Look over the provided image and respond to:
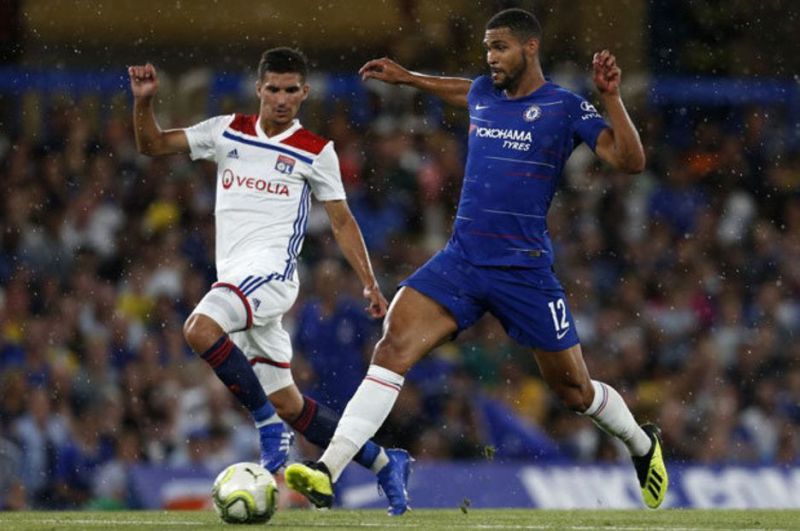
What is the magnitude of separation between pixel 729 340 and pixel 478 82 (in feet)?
25.2

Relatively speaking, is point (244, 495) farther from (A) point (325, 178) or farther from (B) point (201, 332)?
(A) point (325, 178)

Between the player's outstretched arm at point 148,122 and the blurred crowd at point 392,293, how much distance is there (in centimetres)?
351

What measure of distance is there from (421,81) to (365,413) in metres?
1.84

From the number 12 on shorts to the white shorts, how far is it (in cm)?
146

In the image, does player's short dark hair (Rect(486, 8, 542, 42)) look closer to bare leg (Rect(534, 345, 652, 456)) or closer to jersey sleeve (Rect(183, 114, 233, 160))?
bare leg (Rect(534, 345, 652, 456))

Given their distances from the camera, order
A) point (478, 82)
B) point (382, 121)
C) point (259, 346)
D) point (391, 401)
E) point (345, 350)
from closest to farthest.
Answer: point (391, 401) < point (478, 82) < point (259, 346) < point (345, 350) < point (382, 121)

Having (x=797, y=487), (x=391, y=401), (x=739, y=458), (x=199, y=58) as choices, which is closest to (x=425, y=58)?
(x=199, y=58)

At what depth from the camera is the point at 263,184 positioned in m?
8.72

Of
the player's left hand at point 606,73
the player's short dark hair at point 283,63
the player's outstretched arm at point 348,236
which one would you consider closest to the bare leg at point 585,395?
the player's outstretched arm at point 348,236

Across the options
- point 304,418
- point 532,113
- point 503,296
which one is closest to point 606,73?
point 532,113

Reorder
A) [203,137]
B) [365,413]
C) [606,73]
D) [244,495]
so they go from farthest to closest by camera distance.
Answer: [203,137], [365,413], [244,495], [606,73]

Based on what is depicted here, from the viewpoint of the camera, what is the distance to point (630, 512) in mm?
9188

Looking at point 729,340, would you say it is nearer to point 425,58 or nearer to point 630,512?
point 425,58

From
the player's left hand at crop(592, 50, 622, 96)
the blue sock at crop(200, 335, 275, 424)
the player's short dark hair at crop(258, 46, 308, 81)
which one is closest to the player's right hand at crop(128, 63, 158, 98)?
the player's short dark hair at crop(258, 46, 308, 81)
